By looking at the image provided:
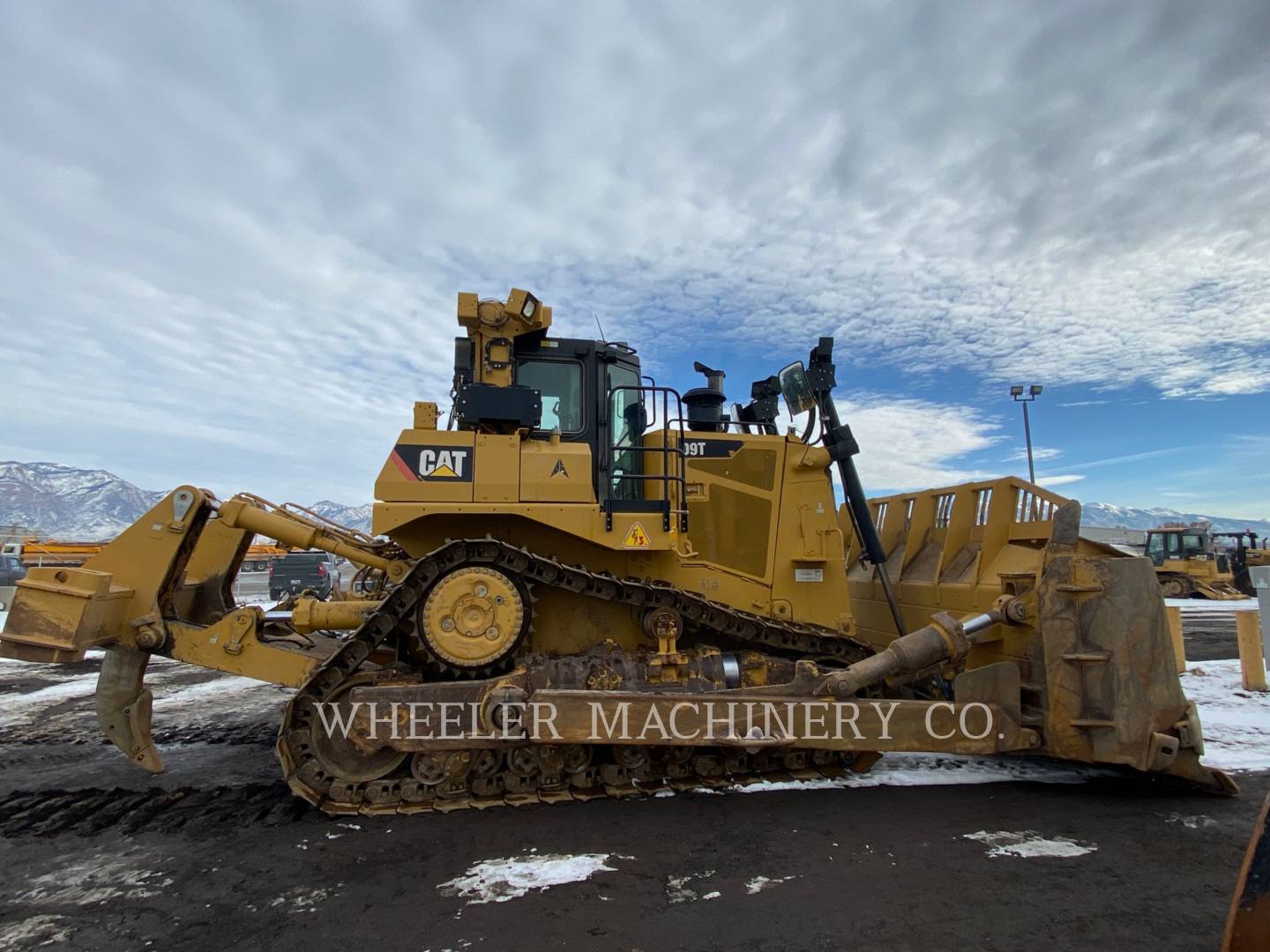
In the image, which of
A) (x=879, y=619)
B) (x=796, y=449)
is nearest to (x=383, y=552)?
(x=796, y=449)

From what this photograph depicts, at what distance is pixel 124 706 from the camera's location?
512 centimetres

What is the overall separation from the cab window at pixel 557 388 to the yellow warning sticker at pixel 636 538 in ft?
3.74

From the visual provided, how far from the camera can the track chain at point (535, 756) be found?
4.87 meters

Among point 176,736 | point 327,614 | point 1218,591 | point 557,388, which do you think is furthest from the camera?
point 1218,591

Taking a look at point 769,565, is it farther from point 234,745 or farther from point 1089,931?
point 234,745

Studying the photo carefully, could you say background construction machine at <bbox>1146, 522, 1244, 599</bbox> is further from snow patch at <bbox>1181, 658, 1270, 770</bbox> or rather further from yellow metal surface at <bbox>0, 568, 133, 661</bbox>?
yellow metal surface at <bbox>0, 568, 133, 661</bbox>

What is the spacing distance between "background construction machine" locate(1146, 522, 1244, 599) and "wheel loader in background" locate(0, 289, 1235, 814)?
2700 centimetres

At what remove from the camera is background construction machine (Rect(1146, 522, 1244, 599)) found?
2753 centimetres

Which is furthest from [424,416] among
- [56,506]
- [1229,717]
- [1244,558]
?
[56,506]

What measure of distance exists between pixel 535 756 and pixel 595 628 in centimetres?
105

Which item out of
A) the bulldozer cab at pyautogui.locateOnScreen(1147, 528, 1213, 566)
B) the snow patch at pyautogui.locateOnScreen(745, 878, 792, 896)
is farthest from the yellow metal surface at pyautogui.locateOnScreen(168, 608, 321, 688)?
the bulldozer cab at pyautogui.locateOnScreen(1147, 528, 1213, 566)

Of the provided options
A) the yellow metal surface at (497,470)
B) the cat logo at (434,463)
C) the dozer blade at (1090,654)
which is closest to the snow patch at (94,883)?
the cat logo at (434,463)

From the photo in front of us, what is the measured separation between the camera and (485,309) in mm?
5715

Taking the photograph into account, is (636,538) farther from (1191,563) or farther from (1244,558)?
(1244,558)
